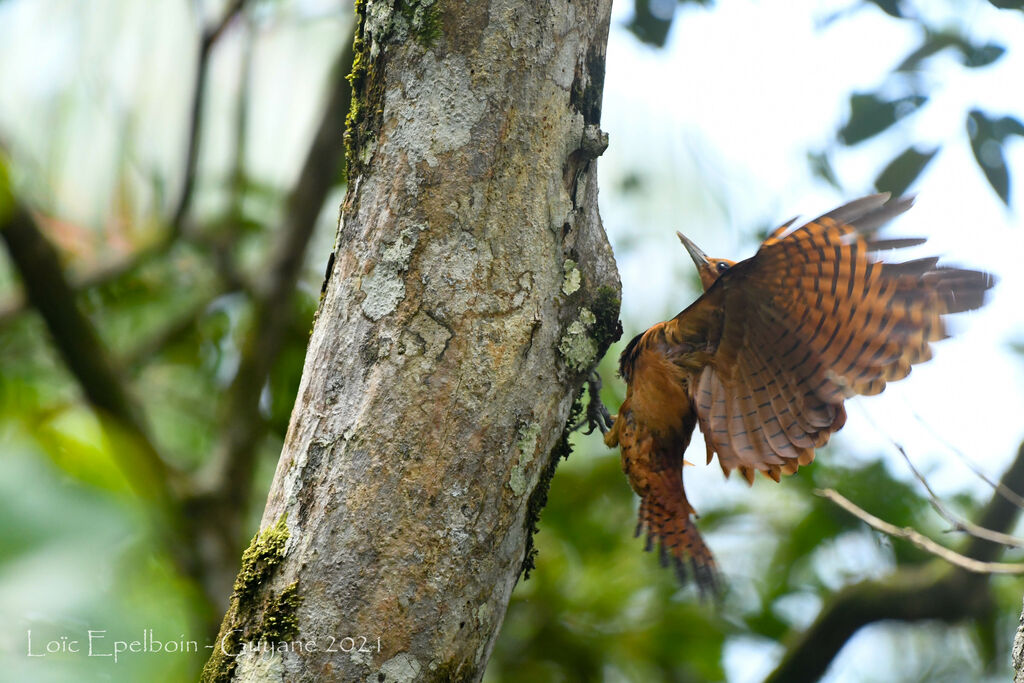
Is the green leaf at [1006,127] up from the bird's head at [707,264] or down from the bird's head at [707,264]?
down

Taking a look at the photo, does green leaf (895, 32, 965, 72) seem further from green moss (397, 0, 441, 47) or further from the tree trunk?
green moss (397, 0, 441, 47)

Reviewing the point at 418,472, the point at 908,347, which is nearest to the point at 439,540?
the point at 418,472

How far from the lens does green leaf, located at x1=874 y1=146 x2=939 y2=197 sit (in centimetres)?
194

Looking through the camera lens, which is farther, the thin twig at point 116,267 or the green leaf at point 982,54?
the thin twig at point 116,267

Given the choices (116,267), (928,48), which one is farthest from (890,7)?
(116,267)

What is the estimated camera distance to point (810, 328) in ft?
5.66

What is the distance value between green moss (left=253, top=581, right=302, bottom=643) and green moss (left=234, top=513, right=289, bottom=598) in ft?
0.15

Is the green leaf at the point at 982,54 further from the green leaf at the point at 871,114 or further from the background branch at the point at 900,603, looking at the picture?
the background branch at the point at 900,603

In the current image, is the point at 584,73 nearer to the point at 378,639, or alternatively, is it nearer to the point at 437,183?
the point at 437,183

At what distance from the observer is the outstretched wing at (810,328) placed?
1.58 m

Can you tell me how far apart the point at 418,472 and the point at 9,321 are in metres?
3.04

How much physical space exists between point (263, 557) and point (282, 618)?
0.10 metres

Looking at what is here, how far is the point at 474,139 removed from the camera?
123cm

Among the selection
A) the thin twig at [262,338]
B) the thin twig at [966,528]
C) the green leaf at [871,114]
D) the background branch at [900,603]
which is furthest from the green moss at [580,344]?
the thin twig at [262,338]
